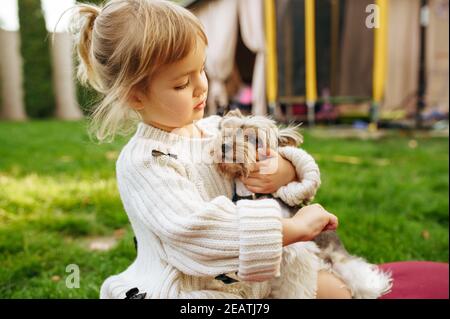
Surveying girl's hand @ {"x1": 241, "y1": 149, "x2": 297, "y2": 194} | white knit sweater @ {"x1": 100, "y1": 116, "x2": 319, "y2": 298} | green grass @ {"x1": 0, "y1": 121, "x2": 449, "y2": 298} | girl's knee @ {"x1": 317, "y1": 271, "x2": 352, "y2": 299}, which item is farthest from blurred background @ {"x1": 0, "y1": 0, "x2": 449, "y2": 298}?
girl's knee @ {"x1": 317, "y1": 271, "x2": 352, "y2": 299}

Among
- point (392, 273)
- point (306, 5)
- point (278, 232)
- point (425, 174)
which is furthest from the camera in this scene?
point (306, 5)

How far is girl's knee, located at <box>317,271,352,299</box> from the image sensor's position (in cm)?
117

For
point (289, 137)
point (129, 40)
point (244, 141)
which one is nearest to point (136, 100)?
point (129, 40)

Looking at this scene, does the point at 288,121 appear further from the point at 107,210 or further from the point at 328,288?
the point at 107,210

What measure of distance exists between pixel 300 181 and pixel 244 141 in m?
0.17

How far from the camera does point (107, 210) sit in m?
2.61

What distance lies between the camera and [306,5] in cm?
612

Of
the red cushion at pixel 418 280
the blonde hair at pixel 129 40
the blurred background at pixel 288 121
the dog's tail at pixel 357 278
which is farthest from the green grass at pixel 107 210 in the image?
the blonde hair at pixel 129 40

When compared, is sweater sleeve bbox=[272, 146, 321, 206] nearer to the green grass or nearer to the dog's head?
the dog's head

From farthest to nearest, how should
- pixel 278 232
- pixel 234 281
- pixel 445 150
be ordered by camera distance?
1. pixel 445 150
2. pixel 234 281
3. pixel 278 232

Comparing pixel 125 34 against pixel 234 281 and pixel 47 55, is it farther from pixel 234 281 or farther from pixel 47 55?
pixel 47 55

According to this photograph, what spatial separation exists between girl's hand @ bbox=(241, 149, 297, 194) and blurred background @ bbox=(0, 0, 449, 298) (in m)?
0.40

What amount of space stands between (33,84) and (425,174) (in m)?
9.37

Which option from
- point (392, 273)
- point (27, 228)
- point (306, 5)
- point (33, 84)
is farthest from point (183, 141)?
point (33, 84)
